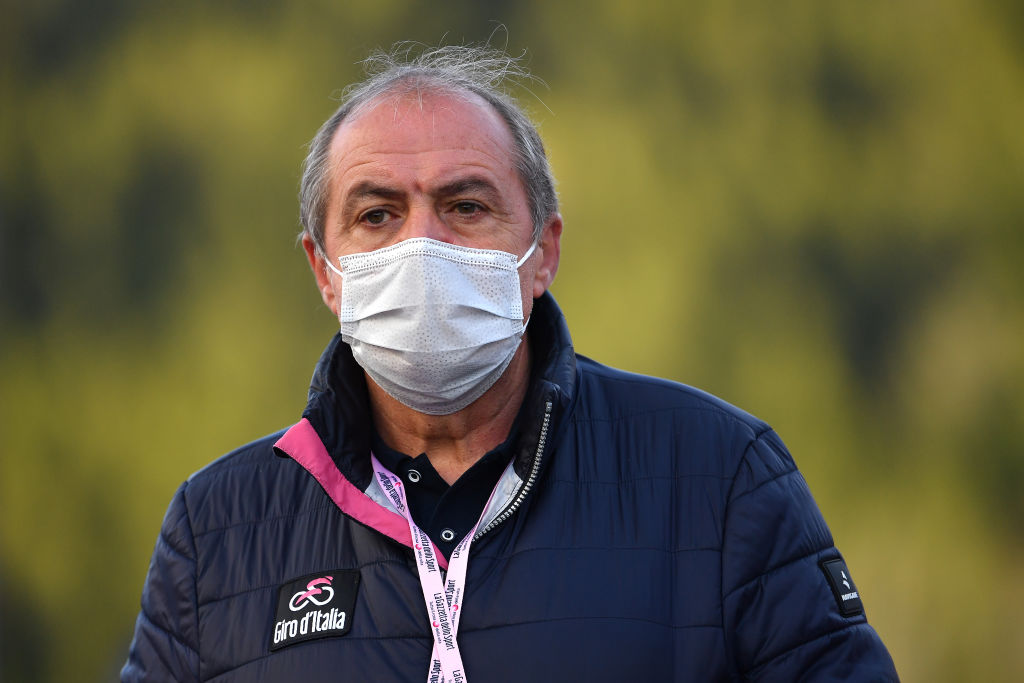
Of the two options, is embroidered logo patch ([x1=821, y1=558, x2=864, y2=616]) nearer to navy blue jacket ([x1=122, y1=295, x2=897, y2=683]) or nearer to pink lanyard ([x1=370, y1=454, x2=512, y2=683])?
navy blue jacket ([x1=122, y1=295, x2=897, y2=683])

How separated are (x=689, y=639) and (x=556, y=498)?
37 centimetres

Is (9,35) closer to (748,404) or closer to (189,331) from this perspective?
(189,331)

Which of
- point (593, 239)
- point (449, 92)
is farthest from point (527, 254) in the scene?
point (593, 239)

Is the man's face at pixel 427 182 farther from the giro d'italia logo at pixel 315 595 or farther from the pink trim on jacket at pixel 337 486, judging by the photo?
the giro d'italia logo at pixel 315 595

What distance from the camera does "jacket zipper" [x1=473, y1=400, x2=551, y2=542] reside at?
6.86ft

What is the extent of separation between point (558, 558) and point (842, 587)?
54 centimetres

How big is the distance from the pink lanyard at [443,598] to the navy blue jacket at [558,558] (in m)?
0.02

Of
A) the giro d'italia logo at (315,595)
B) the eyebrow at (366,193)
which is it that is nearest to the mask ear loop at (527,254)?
the eyebrow at (366,193)

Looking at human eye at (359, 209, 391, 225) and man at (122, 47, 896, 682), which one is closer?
man at (122, 47, 896, 682)

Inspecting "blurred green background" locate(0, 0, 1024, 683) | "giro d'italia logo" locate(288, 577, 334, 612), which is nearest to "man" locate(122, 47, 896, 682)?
"giro d'italia logo" locate(288, 577, 334, 612)

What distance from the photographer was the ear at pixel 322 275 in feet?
7.98

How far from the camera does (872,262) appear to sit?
194 inches

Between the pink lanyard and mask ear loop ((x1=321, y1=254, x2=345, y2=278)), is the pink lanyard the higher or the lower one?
the lower one

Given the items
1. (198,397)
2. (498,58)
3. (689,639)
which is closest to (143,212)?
(198,397)
